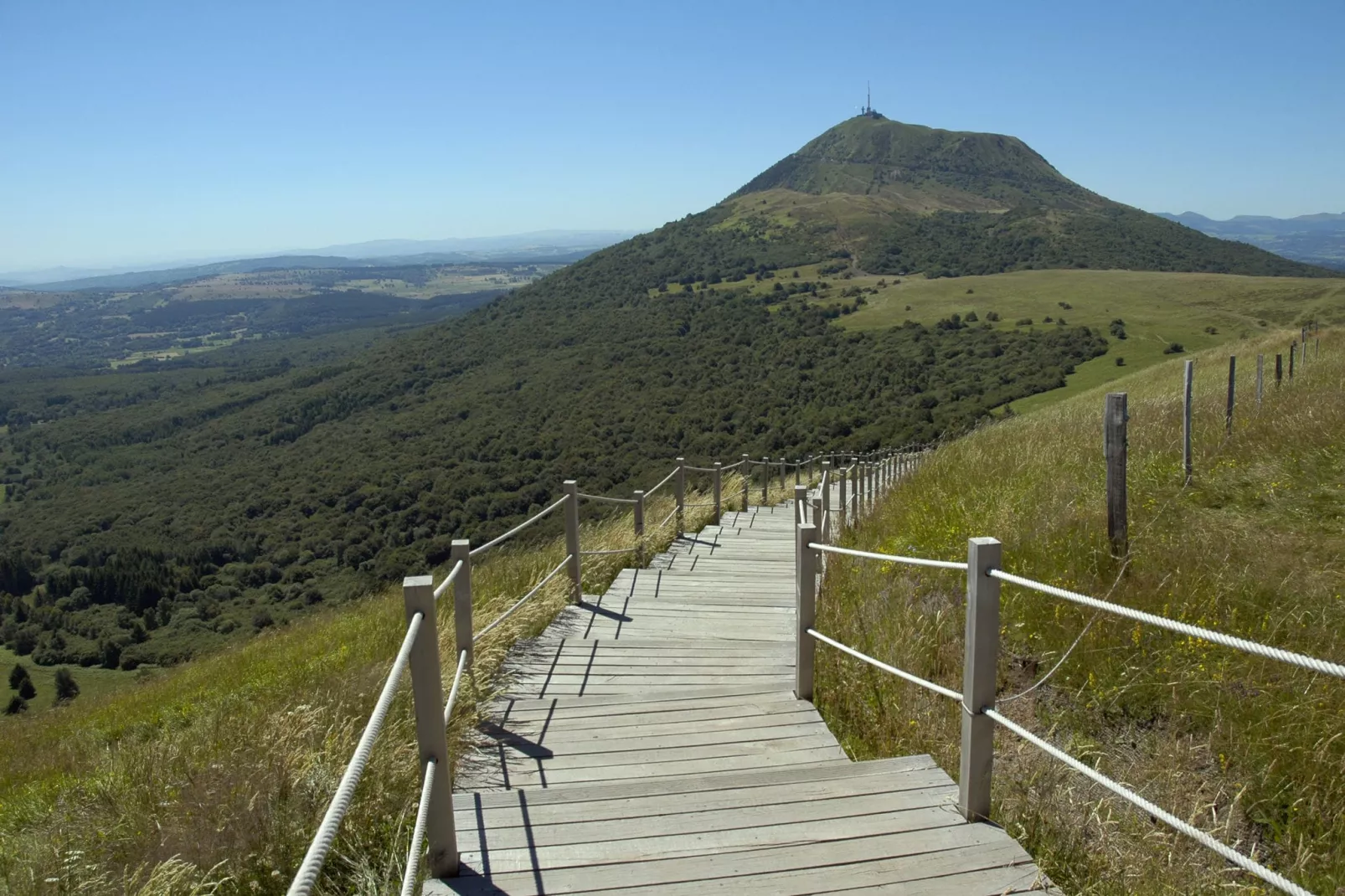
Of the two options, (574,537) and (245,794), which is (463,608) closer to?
(245,794)

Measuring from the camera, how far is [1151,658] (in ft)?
12.3

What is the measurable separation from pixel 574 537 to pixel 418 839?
4.62 m

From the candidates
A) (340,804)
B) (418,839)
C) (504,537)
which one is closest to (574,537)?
(504,537)

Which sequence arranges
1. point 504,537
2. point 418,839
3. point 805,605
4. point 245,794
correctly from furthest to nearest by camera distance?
point 504,537
point 805,605
point 245,794
point 418,839

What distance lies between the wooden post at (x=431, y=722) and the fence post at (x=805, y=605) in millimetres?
2082

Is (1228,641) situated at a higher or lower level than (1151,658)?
higher

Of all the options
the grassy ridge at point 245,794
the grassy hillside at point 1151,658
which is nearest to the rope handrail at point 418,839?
the grassy ridge at point 245,794

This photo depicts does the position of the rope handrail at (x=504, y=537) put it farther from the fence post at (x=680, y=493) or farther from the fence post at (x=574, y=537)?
the fence post at (x=680, y=493)

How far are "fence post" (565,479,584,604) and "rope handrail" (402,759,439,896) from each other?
3.84 meters

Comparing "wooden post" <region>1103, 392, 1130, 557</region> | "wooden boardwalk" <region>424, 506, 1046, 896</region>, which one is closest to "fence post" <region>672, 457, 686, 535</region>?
"wooden boardwalk" <region>424, 506, 1046, 896</region>

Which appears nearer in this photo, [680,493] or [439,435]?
[680,493]

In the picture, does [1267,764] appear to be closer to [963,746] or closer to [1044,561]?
[963,746]

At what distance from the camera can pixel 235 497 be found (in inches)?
3383

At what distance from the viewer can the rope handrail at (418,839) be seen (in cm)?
206
